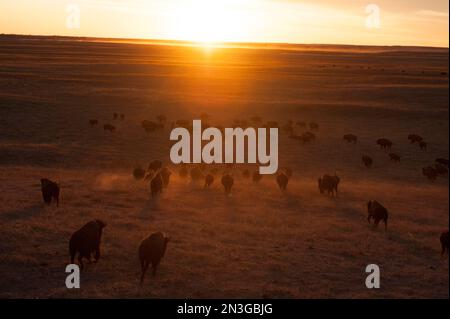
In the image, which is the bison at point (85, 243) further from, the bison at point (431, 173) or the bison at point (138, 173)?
the bison at point (431, 173)

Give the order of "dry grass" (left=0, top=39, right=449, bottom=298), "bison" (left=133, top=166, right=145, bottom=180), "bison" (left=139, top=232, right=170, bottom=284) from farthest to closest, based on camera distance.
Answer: "bison" (left=133, top=166, right=145, bottom=180) < "dry grass" (left=0, top=39, right=449, bottom=298) < "bison" (left=139, top=232, right=170, bottom=284)

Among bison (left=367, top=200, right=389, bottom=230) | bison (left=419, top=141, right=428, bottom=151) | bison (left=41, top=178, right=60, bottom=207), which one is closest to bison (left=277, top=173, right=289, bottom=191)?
bison (left=367, top=200, right=389, bottom=230)

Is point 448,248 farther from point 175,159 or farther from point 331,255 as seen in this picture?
point 175,159

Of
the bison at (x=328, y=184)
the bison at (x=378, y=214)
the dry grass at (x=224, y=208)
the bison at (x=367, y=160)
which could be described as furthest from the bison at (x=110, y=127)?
the bison at (x=378, y=214)

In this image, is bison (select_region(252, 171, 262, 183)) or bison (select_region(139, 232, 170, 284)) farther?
bison (select_region(252, 171, 262, 183))

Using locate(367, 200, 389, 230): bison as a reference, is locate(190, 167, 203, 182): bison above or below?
above

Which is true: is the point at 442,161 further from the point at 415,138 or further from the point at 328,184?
the point at 328,184

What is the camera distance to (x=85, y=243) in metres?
13.9

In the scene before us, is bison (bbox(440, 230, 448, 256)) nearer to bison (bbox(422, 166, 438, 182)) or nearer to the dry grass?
the dry grass

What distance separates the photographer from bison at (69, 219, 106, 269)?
13828 mm

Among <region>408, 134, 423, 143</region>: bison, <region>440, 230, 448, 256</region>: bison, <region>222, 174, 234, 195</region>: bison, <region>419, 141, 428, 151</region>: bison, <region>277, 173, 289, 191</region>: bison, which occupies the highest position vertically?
<region>408, 134, 423, 143</region>: bison

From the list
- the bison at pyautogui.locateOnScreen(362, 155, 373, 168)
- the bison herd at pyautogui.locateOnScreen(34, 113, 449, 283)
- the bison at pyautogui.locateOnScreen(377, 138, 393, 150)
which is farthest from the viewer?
the bison at pyautogui.locateOnScreen(377, 138, 393, 150)

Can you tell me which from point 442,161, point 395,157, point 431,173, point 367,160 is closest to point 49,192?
point 367,160
